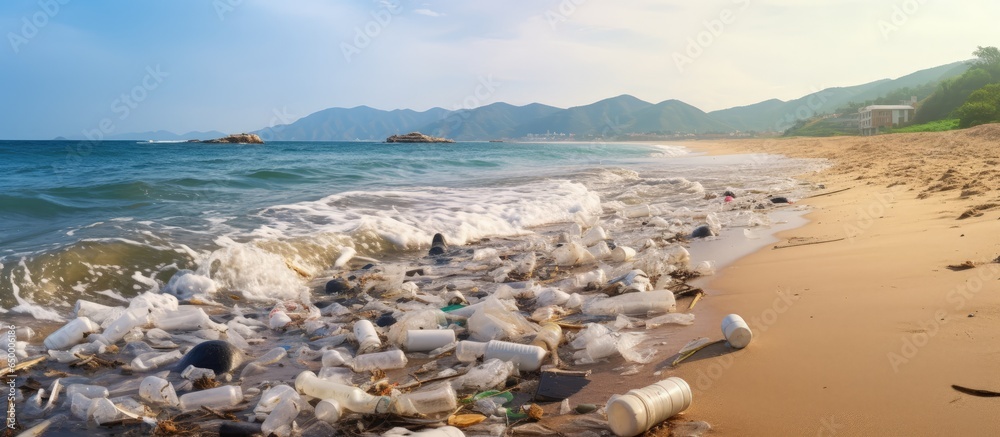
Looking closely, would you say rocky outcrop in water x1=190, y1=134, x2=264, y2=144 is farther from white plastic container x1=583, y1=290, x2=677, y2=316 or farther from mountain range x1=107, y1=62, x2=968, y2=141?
white plastic container x1=583, y1=290, x2=677, y2=316

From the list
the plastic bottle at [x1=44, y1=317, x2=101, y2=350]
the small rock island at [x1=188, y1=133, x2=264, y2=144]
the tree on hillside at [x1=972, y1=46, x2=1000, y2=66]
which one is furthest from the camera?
the small rock island at [x1=188, y1=133, x2=264, y2=144]

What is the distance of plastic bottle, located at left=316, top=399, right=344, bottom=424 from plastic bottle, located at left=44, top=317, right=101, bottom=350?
7.08 ft

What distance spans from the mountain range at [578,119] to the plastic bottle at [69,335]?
11452 centimetres

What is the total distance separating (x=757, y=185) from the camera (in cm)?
1249

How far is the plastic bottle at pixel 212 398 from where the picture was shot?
271 cm

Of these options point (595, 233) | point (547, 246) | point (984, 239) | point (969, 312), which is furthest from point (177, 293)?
point (984, 239)

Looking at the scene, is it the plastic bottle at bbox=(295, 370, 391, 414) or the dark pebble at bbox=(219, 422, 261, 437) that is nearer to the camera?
the dark pebble at bbox=(219, 422, 261, 437)

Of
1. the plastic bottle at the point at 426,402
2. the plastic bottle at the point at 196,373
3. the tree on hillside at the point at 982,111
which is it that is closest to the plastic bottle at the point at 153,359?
the plastic bottle at the point at 196,373

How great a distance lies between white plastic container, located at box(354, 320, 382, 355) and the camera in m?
3.38

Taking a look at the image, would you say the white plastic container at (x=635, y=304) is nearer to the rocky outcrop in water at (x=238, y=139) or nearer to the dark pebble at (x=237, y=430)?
the dark pebble at (x=237, y=430)

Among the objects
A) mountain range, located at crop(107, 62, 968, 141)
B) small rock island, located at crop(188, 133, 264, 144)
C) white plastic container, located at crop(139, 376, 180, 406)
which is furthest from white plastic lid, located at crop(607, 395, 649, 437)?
mountain range, located at crop(107, 62, 968, 141)

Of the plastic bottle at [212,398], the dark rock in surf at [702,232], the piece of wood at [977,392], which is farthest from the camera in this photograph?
the dark rock in surf at [702,232]

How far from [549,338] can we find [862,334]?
1.53 meters

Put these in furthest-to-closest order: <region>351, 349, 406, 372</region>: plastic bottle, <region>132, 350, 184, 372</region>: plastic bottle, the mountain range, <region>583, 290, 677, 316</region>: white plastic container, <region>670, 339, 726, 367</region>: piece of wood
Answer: the mountain range → <region>583, 290, 677, 316</region>: white plastic container → <region>132, 350, 184, 372</region>: plastic bottle → <region>351, 349, 406, 372</region>: plastic bottle → <region>670, 339, 726, 367</region>: piece of wood
